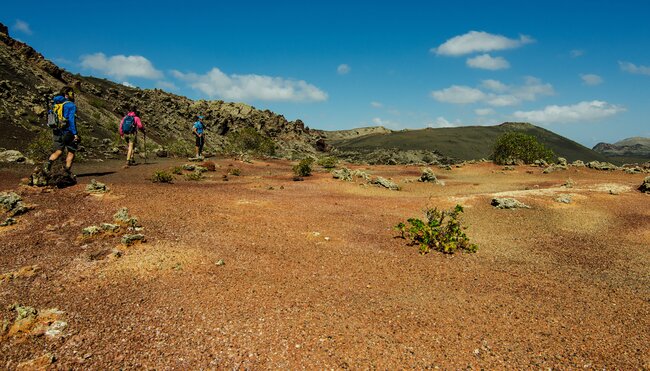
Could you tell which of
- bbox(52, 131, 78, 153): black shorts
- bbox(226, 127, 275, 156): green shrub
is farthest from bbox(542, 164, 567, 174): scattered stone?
bbox(52, 131, 78, 153): black shorts

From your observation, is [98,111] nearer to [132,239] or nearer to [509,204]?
[132,239]

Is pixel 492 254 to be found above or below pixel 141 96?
below

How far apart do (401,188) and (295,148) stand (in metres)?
52.8

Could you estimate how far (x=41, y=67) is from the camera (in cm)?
3388

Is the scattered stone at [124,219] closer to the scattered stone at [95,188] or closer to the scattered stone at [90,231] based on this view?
the scattered stone at [90,231]

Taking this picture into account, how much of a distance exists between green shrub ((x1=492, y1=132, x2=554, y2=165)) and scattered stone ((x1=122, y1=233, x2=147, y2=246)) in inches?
1343

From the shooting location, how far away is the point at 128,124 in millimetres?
16391

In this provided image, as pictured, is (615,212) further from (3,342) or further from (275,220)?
(3,342)

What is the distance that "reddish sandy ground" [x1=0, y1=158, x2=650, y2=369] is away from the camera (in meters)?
4.18

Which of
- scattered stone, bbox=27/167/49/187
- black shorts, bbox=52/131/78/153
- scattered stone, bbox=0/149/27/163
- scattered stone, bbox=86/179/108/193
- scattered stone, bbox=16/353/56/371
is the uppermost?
black shorts, bbox=52/131/78/153

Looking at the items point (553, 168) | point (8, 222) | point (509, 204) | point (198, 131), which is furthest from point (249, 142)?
point (8, 222)

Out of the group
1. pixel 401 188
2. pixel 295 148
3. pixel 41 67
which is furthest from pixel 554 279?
pixel 295 148

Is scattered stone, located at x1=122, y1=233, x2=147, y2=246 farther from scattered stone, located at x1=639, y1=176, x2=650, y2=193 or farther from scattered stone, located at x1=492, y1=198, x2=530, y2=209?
scattered stone, located at x1=639, y1=176, x2=650, y2=193

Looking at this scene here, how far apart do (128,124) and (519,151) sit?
33419mm
